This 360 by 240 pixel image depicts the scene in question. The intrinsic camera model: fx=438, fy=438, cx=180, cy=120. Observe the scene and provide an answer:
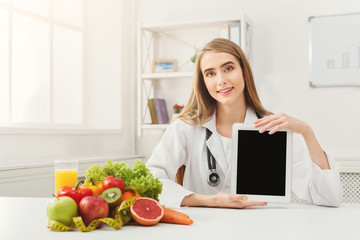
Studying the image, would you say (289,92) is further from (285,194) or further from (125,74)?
(285,194)

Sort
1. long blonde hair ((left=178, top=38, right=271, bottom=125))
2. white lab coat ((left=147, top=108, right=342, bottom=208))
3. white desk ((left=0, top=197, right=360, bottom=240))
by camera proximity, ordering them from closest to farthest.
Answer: white desk ((left=0, top=197, right=360, bottom=240)) < white lab coat ((left=147, top=108, right=342, bottom=208)) < long blonde hair ((left=178, top=38, right=271, bottom=125))

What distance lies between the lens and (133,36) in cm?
387

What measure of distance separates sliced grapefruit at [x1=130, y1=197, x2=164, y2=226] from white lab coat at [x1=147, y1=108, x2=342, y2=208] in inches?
18.0

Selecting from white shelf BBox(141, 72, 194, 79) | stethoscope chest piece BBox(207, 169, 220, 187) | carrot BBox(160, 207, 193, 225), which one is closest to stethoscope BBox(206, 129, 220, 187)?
stethoscope chest piece BBox(207, 169, 220, 187)

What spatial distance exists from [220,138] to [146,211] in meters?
0.88

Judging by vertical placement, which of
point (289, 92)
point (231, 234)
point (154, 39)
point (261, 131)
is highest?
point (154, 39)

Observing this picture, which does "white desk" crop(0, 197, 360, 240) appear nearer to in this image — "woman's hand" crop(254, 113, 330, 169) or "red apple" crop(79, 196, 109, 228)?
"red apple" crop(79, 196, 109, 228)

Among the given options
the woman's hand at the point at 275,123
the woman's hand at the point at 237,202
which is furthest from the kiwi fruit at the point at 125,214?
the woman's hand at the point at 275,123

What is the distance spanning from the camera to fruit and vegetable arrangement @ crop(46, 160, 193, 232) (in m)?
1.08

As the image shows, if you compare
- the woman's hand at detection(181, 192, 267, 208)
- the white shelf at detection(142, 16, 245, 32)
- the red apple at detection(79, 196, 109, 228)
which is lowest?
the woman's hand at detection(181, 192, 267, 208)

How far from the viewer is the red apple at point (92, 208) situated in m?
1.08

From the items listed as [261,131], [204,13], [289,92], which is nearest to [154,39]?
[204,13]

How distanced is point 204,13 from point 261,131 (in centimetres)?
232

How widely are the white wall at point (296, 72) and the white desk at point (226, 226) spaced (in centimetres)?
198
